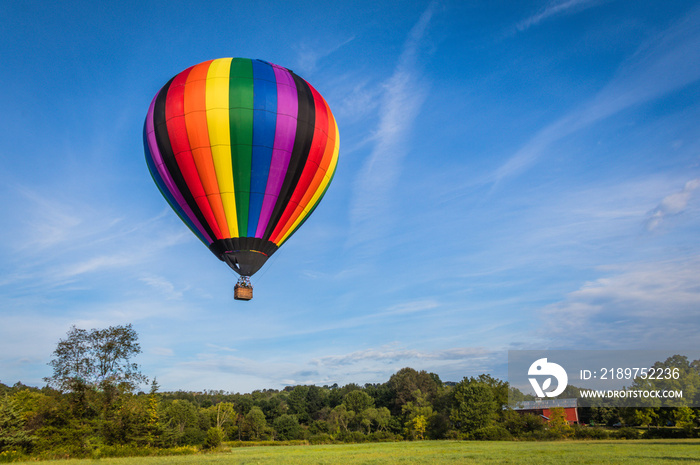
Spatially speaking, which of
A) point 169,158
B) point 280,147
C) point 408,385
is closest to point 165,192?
point 169,158

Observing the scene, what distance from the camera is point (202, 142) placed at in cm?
1914

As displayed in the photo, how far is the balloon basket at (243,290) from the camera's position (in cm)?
1995

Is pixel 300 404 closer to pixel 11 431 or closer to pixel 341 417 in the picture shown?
pixel 341 417

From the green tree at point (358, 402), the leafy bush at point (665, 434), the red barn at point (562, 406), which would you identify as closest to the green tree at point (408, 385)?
the green tree at point (358, 402)

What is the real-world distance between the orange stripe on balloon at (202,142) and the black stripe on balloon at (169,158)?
81 cm

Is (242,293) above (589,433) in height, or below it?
above

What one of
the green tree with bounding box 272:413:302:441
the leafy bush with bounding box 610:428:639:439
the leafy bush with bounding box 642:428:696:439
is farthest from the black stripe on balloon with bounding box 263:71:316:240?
the green tree with bounding box 272:413:302:441

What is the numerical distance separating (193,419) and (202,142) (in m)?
56.2

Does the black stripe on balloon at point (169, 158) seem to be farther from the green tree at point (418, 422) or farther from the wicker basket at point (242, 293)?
the green tree at point (418, 422)

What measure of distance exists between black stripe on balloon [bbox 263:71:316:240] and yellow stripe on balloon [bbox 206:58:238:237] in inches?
70.0

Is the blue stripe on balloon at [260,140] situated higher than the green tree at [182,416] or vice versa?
the blue stripe on balloon at [260,140]

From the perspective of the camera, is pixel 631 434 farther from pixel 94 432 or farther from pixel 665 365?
pixel 94 432

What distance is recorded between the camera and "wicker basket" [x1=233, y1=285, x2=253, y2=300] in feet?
65.4

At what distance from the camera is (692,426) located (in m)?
42.7
